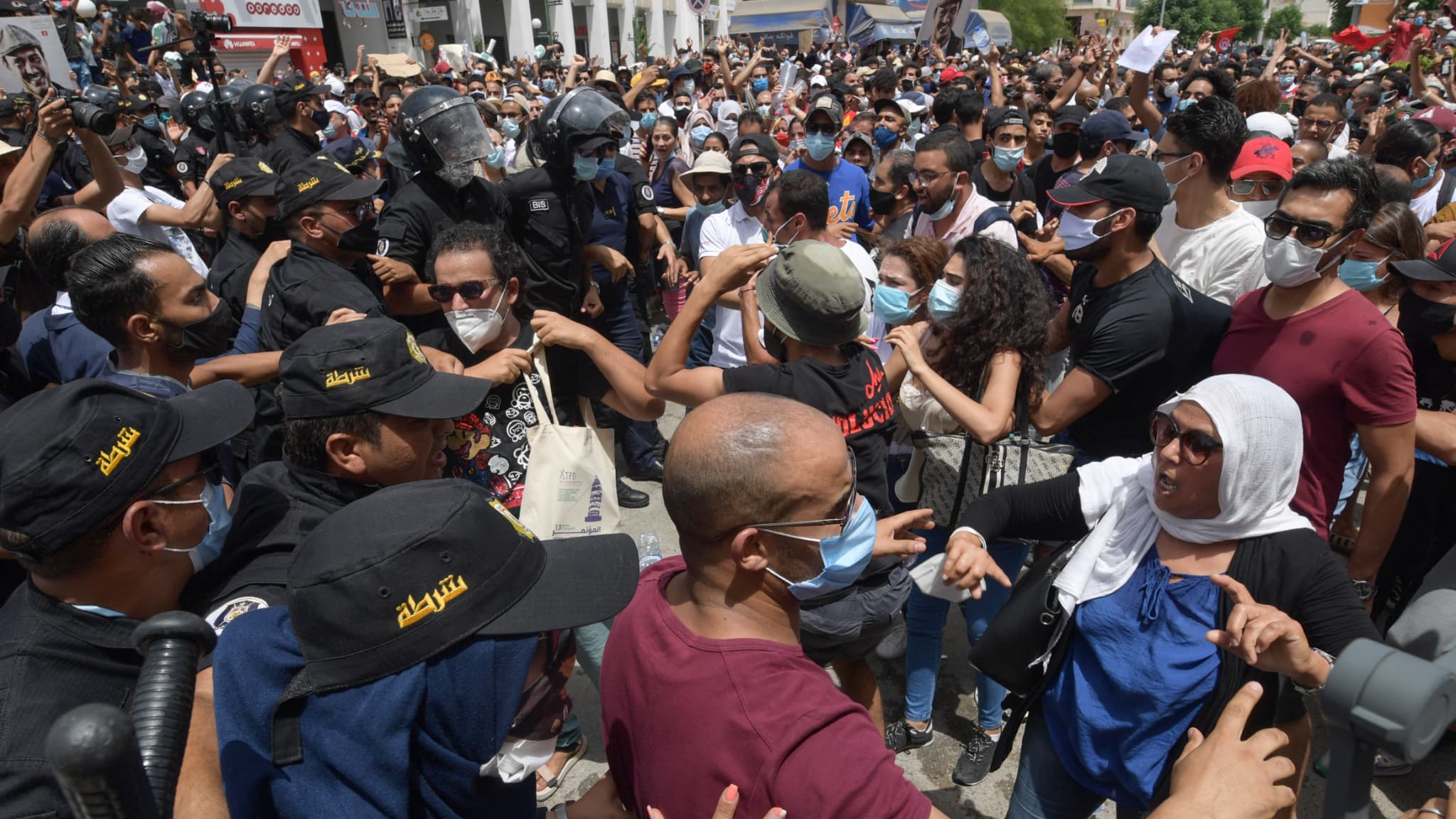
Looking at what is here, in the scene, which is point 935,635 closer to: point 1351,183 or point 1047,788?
point 1047,788

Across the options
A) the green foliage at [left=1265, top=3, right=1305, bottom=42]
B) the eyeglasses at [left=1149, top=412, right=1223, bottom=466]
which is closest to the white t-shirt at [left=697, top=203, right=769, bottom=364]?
the eyeglasses at [left=1149, top=412, right=1223, bottom=466]

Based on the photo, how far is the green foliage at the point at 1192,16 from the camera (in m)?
54.2

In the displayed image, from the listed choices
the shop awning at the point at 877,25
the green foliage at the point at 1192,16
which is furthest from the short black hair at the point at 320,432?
the green foliage at the point at 1192,16

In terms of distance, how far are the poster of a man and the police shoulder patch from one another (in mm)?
7672

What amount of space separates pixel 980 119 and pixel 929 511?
6.36m

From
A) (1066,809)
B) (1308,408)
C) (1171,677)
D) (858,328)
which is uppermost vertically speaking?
(858,328)

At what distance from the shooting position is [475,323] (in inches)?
116

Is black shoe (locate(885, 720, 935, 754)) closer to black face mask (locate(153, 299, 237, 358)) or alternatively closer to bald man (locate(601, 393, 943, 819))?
bald man (locate(601, 393, 943, 819))

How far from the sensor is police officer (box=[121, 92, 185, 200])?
7066 millimetres

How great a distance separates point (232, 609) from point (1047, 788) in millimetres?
2007

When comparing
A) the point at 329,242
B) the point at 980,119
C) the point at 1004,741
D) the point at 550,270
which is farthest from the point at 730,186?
the point at 1004,741

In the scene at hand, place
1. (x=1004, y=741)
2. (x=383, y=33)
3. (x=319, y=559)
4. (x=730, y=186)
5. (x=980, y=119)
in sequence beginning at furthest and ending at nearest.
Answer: (x=383, y=33) → (x=980, y=119) → (x=730, y=186) → (x=1004, y=741) → (x=319, y=559)

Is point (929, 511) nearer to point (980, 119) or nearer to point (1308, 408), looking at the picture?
point (1308, 408)

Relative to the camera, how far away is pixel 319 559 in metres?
1.31
